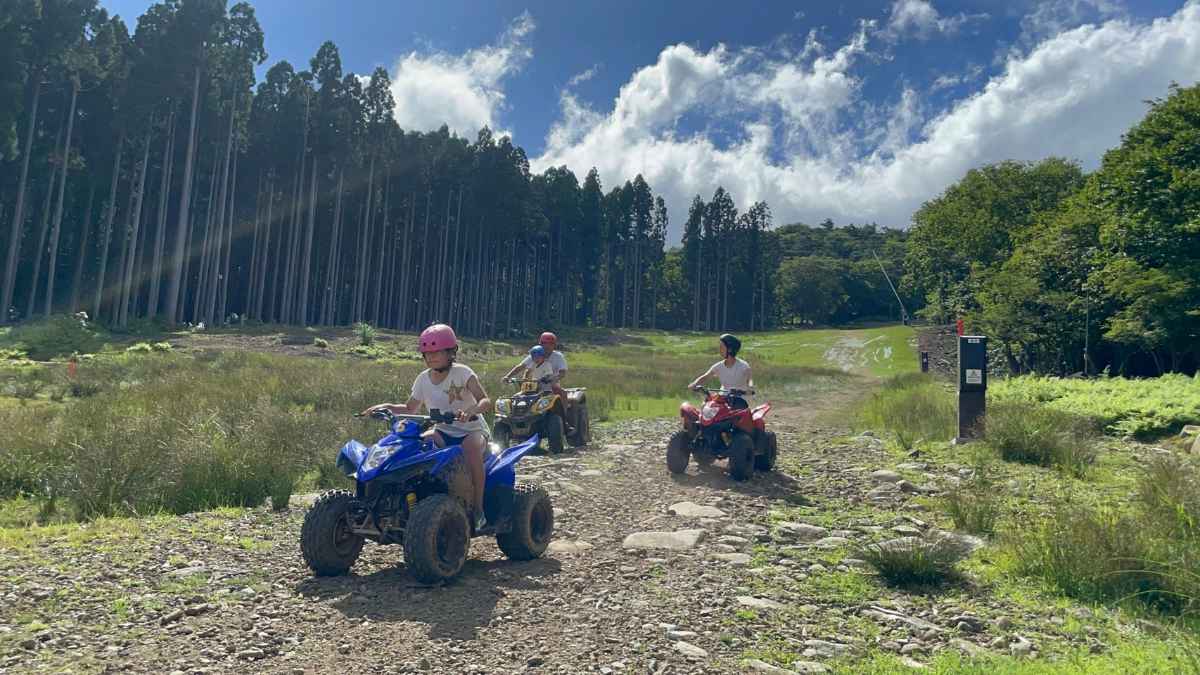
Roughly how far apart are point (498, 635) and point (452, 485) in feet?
4.63

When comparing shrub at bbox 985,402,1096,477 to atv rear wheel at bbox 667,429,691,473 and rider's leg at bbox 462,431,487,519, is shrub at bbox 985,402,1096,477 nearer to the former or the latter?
atv rear wheel at bbox 667,429,691,473

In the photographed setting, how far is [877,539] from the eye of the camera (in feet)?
22.1

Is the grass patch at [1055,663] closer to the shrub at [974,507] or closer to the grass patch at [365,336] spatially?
the shrub at [974,507]

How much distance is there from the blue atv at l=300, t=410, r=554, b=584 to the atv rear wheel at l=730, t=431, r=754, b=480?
509 cm

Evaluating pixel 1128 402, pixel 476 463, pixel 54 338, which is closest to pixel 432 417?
pixel 476 463

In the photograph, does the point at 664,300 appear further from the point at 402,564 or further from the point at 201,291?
the point at 402,564

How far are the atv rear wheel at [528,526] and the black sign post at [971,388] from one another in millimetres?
9407

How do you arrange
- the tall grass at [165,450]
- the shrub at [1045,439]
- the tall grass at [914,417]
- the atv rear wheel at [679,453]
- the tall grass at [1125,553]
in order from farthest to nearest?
the tall grass at [914,417]
the atv rear wheel at [679,453]
the shrub at [1045,439]
the tall grass at [165,450]
the tall grass at [1125,553]

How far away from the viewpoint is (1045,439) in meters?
10.7

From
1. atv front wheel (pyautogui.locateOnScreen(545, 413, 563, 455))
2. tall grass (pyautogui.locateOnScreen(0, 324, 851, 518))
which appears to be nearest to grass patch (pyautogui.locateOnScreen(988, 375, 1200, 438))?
atv front wheel (pyautogui.locateOnScreen(545, 413, 563, 455))

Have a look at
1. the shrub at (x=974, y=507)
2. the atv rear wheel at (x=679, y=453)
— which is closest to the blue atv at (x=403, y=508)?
the shrub at (x=974, y=507)

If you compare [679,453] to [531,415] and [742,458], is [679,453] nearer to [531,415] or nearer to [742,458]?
[742,458]

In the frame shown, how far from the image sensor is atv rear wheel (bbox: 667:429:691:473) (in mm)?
10523

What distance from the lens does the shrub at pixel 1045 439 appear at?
1018cm
